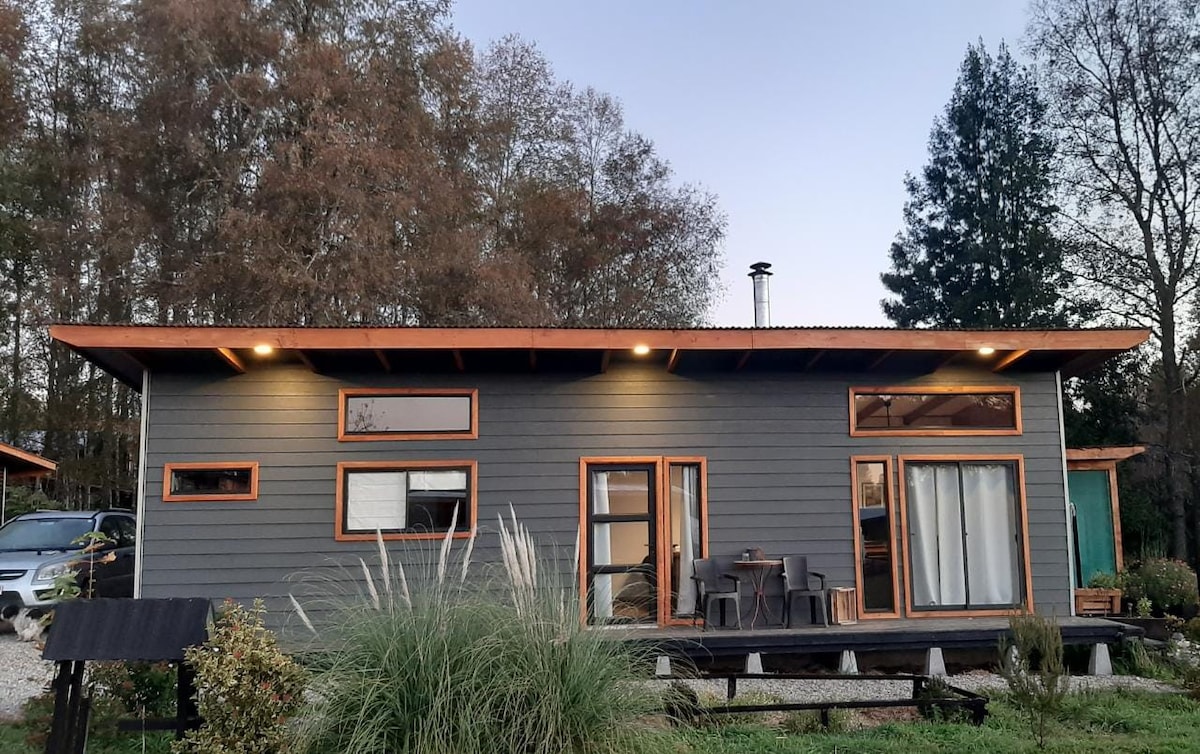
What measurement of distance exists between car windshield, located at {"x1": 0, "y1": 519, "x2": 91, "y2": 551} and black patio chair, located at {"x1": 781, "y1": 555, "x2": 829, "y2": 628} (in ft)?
25.1

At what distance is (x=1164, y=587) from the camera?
31.2 ft

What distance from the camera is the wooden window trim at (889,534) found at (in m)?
7.97

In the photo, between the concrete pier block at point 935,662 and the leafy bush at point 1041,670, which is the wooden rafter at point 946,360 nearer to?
the concrete pier block at point 935,662

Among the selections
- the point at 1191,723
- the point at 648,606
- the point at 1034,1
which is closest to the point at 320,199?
the point at 648,606

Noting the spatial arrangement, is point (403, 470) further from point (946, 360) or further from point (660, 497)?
point (946, 360)

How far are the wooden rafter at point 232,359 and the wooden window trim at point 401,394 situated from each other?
0.81 m

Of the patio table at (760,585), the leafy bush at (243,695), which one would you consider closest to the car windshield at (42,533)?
the leafy bush at (243,695)

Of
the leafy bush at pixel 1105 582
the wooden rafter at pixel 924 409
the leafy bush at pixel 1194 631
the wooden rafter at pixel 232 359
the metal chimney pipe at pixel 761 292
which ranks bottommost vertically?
the leafy bush at pixel 1194 631

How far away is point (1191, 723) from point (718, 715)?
2.93 metres

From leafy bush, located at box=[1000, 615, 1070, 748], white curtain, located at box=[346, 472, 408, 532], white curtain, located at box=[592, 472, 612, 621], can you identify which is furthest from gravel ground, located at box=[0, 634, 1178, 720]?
white curtain, located at box=[346, 472, 408, 532]

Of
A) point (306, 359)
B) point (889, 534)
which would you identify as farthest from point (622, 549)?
point (306, 359)

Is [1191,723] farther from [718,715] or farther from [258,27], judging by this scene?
[258,27]

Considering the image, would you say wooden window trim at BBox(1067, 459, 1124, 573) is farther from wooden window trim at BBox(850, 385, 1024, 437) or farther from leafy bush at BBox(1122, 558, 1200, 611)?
wooden window trim at BBox(850, 385, 1024, 437)

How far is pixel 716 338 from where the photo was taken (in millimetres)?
7516
